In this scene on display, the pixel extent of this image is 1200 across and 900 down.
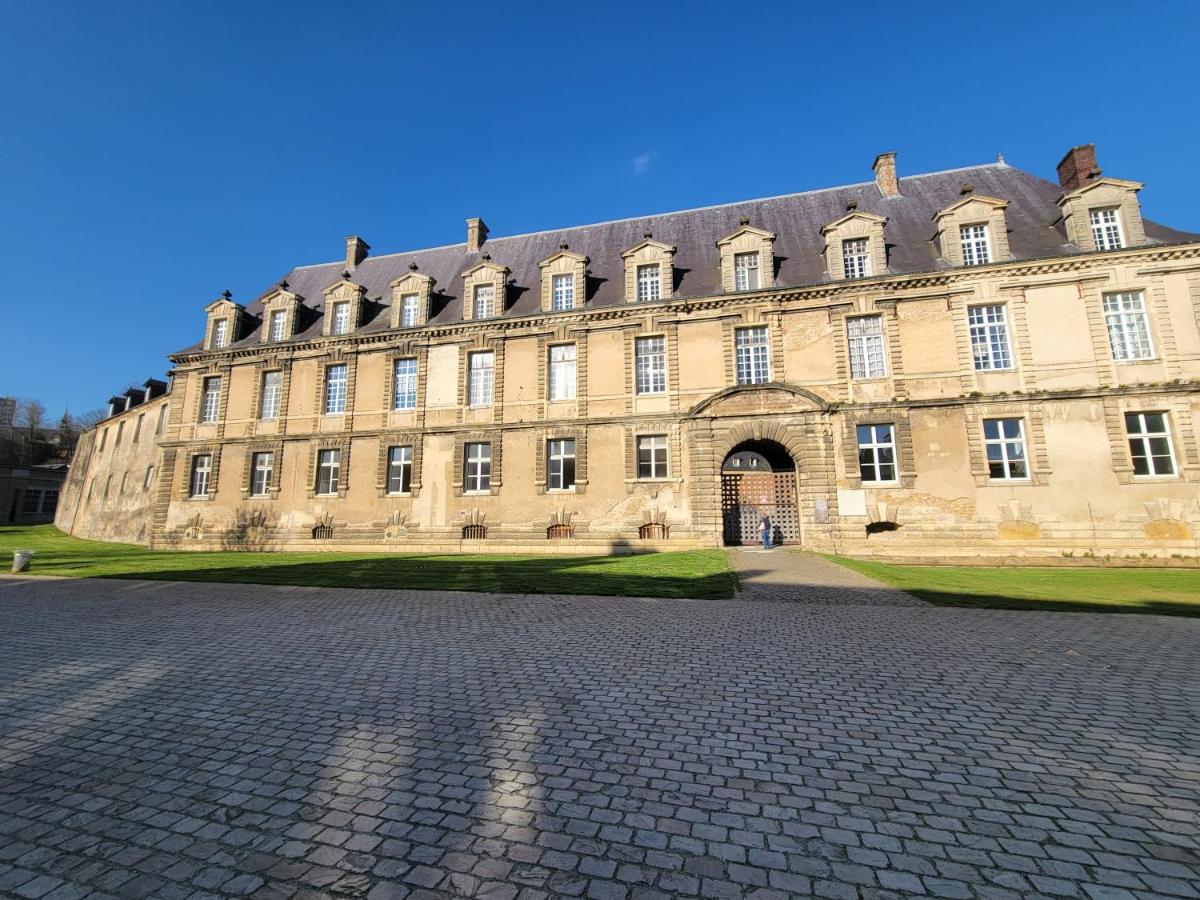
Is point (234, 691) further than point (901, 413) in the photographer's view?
No

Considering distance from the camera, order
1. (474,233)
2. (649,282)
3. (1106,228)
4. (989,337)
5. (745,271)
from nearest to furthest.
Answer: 1. (1106,228)
2. (989,337)
3. (745,271)
4. (649,282)
5. (474,233)

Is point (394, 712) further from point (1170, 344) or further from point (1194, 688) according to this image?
point (1170, 344)

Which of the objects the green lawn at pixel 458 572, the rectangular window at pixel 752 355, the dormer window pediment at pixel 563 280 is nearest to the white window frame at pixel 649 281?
the dormer window pediment at pixel 563 280

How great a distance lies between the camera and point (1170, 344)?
17.7 m

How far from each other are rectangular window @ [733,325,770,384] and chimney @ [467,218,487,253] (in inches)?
615

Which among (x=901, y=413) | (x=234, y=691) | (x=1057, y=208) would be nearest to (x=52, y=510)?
(x=234, y=691)

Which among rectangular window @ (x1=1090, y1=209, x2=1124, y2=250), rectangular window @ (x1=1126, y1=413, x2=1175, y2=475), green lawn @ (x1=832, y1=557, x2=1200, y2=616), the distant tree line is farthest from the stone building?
the distant tree line

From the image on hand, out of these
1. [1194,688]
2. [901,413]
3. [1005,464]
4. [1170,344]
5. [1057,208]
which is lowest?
[1194,688]

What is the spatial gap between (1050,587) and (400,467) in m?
22.4

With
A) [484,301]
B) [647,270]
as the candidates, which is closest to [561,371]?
[484,301]

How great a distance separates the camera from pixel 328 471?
2425cm

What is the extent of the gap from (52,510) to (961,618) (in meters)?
79.6

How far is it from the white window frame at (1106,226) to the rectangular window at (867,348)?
775 centimetres

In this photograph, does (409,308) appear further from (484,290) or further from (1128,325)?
(1128,325)
